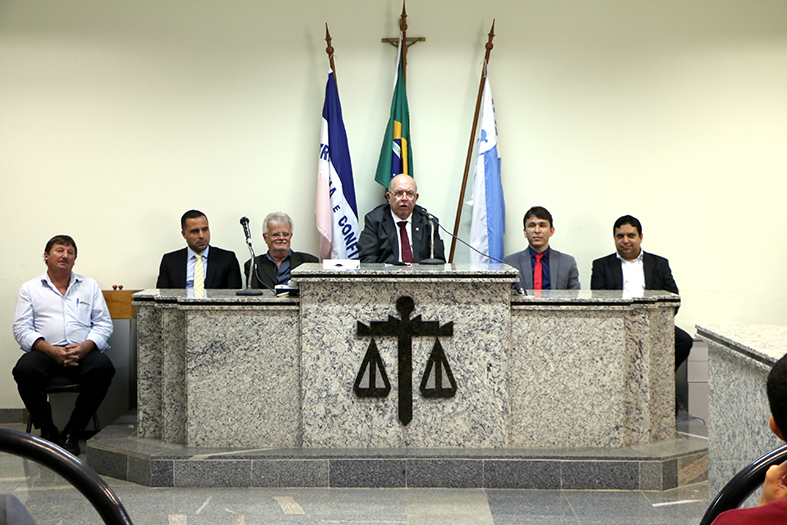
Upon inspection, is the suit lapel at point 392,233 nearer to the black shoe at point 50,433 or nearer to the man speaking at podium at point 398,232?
the man speaking at podium at point 398,232

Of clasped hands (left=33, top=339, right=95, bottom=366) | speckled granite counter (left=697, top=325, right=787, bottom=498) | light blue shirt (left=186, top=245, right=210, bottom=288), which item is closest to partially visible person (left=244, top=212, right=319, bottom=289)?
light blue shirt (left=186, top=245, right=210, bottom=288)

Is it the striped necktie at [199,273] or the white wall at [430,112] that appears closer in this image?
the striped necktie at [199,273]

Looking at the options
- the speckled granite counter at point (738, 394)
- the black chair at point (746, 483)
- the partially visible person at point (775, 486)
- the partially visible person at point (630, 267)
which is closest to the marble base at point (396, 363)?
the speckled granite counter at point (738, 394)

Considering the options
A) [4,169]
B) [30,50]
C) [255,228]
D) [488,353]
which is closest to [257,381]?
[488,353]

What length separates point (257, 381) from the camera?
140 inches

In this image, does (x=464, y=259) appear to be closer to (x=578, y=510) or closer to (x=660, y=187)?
(x=660, y=187)

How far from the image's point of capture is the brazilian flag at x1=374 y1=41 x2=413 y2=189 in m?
5.25

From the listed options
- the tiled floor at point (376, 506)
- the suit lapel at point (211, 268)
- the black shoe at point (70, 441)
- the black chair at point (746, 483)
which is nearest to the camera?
the black chair at point (746, 483)

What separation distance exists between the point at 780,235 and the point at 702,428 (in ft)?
7.21

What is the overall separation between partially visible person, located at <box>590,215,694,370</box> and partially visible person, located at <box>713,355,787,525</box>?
3.90 meters

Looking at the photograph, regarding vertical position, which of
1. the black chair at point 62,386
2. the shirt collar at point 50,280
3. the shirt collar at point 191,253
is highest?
the shirt collar at point 191,253

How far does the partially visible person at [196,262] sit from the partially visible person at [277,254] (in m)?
0.21

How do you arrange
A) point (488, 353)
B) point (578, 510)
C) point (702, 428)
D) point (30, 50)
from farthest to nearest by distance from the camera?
Result: point (30, 50) < point (702, 428) < point (488, 353) < point (578, 510)

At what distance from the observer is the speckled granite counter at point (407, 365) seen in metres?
3.52
